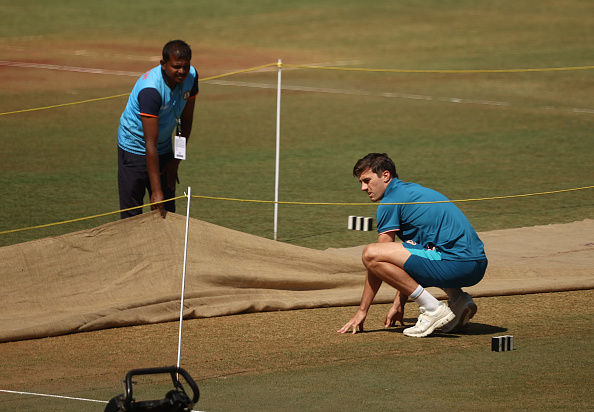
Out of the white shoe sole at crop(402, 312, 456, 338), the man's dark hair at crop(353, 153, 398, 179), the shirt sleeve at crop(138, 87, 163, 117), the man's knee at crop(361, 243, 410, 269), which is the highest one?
the shirt sleeve at crop(138, 87, 163, 117)

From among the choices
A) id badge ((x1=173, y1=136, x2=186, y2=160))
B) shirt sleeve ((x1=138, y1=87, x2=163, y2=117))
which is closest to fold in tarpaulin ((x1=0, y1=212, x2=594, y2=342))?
id badge ((x1=173, y1=136, x2=186, y2=160))

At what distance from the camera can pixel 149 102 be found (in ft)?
24.2

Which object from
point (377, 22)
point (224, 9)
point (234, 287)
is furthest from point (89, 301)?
point (224, 9)

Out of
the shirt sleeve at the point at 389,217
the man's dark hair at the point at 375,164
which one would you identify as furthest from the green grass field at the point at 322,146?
the man's dark hair at the point at 375,164

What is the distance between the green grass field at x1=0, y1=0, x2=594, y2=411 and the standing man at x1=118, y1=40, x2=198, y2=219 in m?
1.18

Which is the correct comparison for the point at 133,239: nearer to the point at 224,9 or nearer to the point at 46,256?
the point at 46,256

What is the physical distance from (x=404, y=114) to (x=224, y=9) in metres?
16.6

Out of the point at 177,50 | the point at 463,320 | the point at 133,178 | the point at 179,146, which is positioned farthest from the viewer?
the point at 133,178

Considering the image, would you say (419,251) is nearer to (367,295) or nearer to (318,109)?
(367,295)

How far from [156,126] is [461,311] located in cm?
245

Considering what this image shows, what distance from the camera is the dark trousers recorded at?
25.6 ft

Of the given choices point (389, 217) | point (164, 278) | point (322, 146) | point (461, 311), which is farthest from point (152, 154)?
point (322, 146)

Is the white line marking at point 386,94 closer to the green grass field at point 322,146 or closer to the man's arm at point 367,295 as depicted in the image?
the green grass field at point 322,146

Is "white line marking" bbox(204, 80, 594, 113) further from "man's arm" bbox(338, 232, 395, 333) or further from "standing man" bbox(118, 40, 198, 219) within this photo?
"man's arm" bbox(338, 232, 395, 333)
